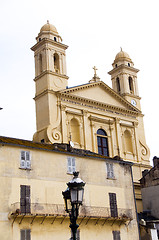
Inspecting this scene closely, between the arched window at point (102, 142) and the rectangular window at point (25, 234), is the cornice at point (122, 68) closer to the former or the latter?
the arched window at point (102, 142)

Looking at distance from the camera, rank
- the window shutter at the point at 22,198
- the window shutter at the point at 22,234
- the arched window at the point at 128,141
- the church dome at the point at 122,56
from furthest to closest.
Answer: the church dome at the point at 122,56
the arched window at the point at 128,141
the window shutter at the point at 22,198
the window shutter at the point at 22,234

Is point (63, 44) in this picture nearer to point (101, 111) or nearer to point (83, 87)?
point (83, 87)

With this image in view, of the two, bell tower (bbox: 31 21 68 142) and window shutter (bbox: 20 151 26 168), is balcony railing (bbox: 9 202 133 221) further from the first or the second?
bell tower (bbox: 31 21 68 142)

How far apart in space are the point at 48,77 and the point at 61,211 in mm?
22546

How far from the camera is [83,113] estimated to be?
44.7 metres

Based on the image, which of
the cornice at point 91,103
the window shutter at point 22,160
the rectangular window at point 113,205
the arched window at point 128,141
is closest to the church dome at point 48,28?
the cornice at point 91,103

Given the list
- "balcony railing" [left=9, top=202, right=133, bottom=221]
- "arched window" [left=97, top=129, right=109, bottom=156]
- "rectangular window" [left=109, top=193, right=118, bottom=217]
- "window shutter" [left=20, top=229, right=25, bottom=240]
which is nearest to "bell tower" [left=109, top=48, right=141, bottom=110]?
"arched window" [left=97, top=129, right=109, bottom=156]

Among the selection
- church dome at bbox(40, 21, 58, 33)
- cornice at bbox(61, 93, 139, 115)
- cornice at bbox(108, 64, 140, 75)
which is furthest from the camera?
cornice at bbox(108, 64, 140, 75)

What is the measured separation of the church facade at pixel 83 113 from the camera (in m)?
42.7

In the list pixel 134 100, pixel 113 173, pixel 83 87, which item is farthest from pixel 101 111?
pixel 113 173

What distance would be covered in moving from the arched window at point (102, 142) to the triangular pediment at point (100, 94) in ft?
11.6

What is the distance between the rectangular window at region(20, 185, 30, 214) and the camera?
2275 centimetres

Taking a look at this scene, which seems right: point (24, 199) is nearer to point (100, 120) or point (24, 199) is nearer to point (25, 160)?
point (25, 160)

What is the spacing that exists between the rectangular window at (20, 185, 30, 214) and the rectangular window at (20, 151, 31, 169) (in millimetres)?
1272
